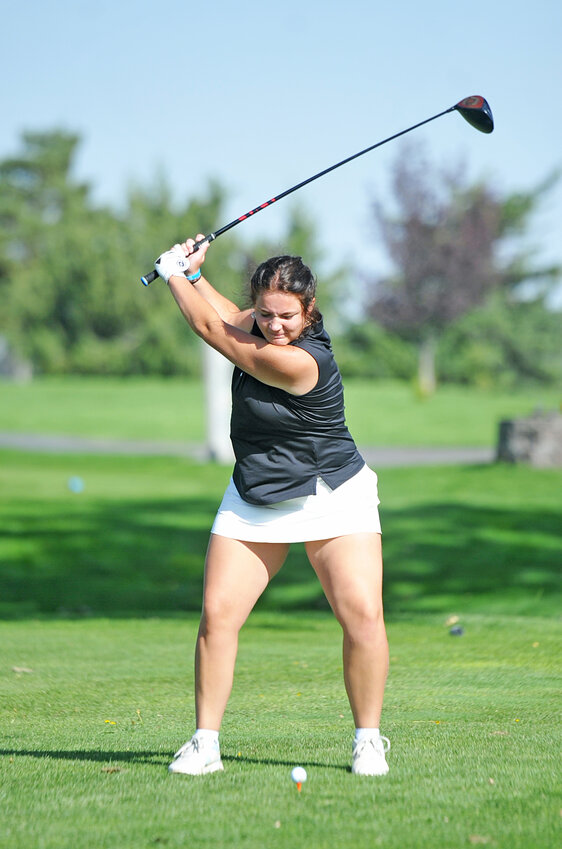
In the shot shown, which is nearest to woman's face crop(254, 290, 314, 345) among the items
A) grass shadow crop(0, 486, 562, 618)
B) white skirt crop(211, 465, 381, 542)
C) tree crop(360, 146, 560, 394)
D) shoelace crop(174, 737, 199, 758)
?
white skirt crop(211, 465, 381, 542)

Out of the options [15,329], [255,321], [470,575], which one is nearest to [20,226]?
[15,329]

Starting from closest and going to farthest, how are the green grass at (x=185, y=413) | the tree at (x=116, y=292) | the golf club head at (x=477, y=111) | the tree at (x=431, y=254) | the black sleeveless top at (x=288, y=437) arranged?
1. the black sleeveless top at (x=288, y=437)
2. the golf club head at (x=477, y=111)
3. the green grass at (x=185, y=413)
4. the tree at (x=431, y=254)
5. the tree at (x=116, y=292)

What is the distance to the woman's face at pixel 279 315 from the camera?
391 centimetres

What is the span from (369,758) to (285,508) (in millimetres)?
879

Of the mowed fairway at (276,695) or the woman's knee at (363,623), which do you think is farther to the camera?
the woman's knee at (363,623)

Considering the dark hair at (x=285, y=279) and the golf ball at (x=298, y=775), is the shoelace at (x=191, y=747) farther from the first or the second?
the dark hair at (x=285, y=279)

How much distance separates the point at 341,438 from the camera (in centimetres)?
405

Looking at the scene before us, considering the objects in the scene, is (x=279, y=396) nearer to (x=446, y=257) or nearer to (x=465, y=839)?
(x=465, y=839)

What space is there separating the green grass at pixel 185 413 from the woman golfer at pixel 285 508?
27135mm

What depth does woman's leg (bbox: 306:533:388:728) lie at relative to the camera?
3.91m

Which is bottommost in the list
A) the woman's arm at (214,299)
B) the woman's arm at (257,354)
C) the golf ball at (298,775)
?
the golf ball at (298,775)

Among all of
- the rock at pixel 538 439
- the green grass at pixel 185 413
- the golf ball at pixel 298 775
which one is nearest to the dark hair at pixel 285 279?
the golf ball at pixel 298 775

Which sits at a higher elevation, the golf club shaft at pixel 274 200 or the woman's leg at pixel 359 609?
the golf club shaft at pixel 274 200

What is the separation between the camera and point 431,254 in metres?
47.8
